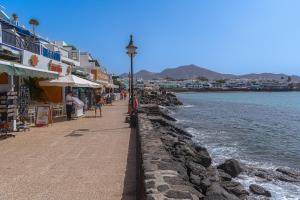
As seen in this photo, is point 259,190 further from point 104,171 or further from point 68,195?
point 68,195

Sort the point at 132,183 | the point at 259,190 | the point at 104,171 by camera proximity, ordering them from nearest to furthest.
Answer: the point at 132,183 → the point at 104,171 → the point at 259,190

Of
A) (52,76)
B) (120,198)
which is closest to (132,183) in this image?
(120,198)

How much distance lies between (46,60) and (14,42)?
2590 mm

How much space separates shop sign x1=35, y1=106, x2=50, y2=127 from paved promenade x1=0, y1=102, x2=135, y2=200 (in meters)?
2.67

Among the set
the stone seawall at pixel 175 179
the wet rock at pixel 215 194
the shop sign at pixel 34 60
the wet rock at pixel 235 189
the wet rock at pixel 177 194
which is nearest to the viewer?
the wet rock at pixel 177 194

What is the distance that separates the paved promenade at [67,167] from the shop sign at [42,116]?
2675mm

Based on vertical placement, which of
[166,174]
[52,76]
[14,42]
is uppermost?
[14,42]

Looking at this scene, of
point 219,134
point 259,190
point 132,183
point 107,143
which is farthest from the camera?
point 219,134

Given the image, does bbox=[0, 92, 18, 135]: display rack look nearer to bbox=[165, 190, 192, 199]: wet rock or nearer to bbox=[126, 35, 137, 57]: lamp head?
bbox=[126, 35, 137, 57]: lamp head

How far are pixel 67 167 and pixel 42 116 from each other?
25.7 feet

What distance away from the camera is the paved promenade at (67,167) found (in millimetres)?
5910

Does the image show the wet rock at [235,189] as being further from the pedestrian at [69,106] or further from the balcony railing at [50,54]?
the balcony railing at [50,54]

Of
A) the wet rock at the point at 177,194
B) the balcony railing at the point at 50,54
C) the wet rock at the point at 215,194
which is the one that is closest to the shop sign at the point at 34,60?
the balcony railing at the point at 50,54

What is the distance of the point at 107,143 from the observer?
10648 mm
